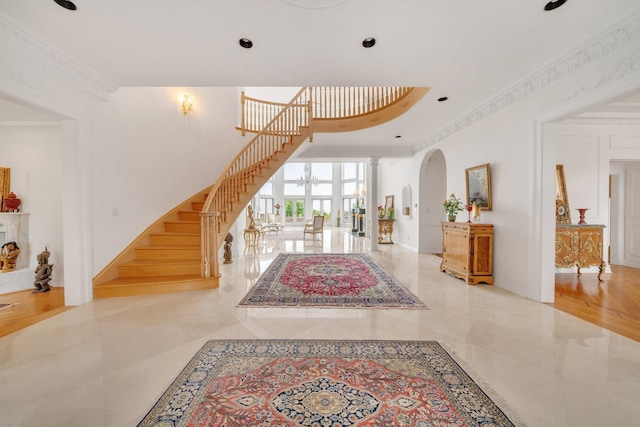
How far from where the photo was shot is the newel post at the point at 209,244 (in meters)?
4.29

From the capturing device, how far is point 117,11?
239cm

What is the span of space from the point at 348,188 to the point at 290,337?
54.6 ft

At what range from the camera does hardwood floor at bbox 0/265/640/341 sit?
2.98 m

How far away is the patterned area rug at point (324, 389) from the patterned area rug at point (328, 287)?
1086 mm

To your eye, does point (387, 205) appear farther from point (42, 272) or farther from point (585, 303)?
point (42, 272)

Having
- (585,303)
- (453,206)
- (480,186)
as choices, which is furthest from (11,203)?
(585,303)

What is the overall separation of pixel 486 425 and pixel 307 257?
5.49 meters

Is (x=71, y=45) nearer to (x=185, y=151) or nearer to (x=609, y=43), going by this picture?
(x=185, y=151)

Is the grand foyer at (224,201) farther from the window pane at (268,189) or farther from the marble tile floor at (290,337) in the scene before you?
the window pane at (268,189)

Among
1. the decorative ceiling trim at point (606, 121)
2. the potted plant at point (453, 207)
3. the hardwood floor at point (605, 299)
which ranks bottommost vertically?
the hardwood floor at point (605, 299)

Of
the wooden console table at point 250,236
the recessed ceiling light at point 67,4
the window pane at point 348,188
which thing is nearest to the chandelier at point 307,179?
the window pane at point 348,188

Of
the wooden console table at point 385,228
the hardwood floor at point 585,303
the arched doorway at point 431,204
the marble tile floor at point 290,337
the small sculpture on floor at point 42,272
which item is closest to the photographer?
the marble tile floor at point 290,337

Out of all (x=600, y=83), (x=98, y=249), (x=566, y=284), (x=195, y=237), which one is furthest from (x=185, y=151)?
(x=566, y=284)

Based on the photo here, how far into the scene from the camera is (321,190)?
63.4 feet
